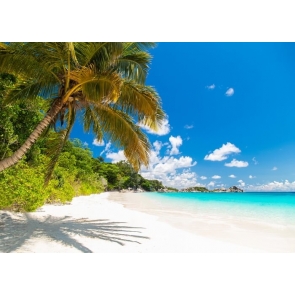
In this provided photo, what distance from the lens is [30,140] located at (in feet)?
12.7

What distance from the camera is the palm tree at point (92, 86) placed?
12.3 feet

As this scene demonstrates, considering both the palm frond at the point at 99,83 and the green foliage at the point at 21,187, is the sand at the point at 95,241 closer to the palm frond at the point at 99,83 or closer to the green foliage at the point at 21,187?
the green foliage at the point at 21,187

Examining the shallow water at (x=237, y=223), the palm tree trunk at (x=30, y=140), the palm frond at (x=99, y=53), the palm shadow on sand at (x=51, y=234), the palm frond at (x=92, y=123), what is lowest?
the palm shadow on sand at (x=51, y=234)

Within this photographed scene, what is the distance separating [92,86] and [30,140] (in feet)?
3.69

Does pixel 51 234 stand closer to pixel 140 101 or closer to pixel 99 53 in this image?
pixel 140 101

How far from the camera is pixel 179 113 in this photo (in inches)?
445

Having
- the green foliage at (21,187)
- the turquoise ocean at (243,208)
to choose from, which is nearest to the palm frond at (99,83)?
the green foliage at (21,187)

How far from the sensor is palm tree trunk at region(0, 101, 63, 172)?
3770 millimetres

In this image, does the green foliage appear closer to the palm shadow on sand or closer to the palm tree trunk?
the palm shadow on sand

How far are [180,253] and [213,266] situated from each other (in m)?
0.73

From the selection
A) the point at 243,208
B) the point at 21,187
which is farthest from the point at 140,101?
the point at 243,208

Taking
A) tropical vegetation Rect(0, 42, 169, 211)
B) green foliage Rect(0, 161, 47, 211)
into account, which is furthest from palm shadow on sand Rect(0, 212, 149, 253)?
tropical vegetation Rect(0, 42, 169, 211)

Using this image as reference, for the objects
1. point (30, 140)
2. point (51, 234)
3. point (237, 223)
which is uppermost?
point (30, 140)
